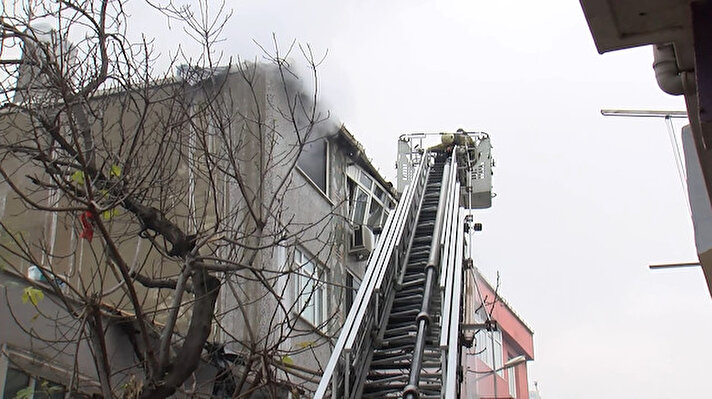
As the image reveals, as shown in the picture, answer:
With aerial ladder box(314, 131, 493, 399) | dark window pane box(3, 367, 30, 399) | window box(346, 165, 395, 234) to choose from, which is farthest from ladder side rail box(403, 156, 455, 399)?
dark window pane box(3, 367, 30, 399)

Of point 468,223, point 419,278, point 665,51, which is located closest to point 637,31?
point 665,51

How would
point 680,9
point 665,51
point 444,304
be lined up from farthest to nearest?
point 444,304 < point 665,51 < point 680,9

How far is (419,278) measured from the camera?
11.3 meters

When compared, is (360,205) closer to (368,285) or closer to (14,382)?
(368,285)

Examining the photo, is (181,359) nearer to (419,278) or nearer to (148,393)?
(148,393)

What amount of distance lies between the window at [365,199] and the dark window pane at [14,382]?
770cm

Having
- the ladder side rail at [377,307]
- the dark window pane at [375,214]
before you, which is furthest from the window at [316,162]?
the ladder side rail at [377,307]

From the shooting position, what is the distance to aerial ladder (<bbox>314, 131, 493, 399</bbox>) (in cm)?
837

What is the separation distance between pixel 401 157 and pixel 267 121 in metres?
5.36

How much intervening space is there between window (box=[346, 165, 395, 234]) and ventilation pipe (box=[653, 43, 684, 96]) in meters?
11.5

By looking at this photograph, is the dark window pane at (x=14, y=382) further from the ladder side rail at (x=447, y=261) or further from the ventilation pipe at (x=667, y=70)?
the ventilation pipe at (x=667, y=70)

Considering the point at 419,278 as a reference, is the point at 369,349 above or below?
below

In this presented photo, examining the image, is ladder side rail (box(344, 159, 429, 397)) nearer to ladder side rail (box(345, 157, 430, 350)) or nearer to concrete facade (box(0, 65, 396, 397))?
ladder side rail (box(345, 157, 430, 350))

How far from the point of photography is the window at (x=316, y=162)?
14.8m
